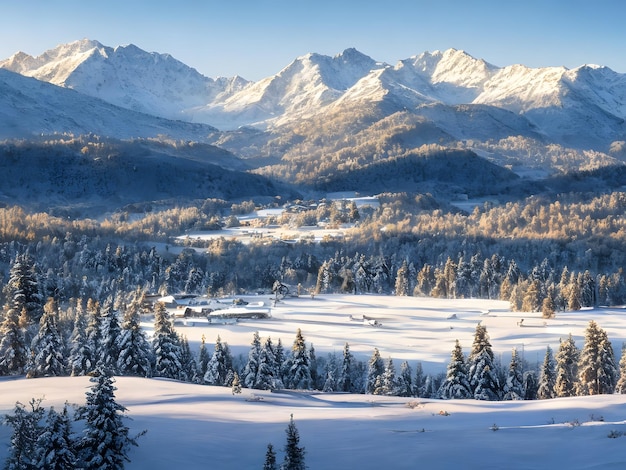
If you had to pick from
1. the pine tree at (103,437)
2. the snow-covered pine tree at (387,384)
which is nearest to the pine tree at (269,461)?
the pine tree at (103,437)

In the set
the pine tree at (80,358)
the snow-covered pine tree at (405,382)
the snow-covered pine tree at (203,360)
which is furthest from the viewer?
the snow-covered pine tree at (203,360)

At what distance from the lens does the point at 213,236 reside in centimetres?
19288

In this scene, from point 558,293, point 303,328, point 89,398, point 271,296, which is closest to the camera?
point 89,398

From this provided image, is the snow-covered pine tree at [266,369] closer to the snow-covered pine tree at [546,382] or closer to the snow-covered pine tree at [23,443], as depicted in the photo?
the snow-covered pine tree at [546,382]

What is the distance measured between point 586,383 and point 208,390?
3339 cm

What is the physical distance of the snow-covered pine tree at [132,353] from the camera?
52.5 metres

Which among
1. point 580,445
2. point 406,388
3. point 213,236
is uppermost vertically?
point 213,236

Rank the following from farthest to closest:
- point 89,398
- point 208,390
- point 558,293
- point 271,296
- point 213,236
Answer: point 213,236 → point 271,296 → point 558,293 → point 208,390 → point 89,398

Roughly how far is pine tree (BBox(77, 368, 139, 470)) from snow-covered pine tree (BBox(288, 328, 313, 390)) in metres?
34.8

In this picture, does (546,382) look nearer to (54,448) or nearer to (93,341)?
(93,341)

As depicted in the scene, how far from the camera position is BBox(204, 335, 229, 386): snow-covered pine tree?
183 feet

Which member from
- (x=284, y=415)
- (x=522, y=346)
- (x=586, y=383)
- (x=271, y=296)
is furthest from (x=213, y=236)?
(x=284, y=415)

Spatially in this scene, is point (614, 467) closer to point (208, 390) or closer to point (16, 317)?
point (208, 390)

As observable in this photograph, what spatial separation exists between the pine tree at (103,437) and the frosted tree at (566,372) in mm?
41376
